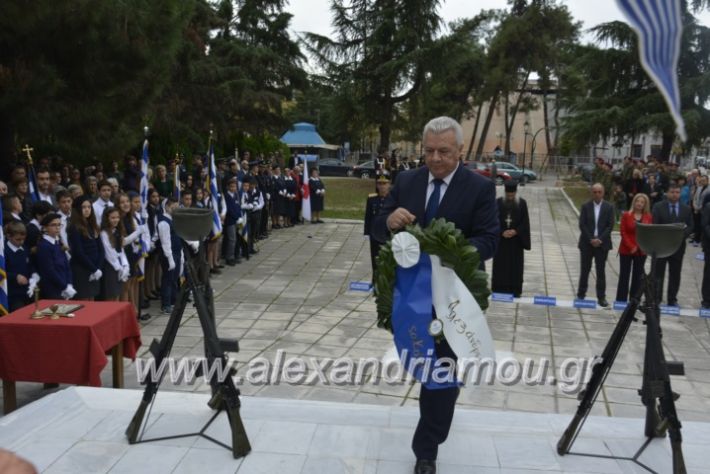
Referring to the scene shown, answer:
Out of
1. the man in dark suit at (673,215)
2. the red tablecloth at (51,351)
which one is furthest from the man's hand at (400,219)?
the man in dark suit at (673,215)

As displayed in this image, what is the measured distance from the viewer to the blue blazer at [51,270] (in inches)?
253

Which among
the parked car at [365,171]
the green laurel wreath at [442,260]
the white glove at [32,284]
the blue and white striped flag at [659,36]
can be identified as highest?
the blue and white striped flag at [659,36]

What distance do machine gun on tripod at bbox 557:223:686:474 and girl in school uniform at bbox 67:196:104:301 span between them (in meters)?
5.26

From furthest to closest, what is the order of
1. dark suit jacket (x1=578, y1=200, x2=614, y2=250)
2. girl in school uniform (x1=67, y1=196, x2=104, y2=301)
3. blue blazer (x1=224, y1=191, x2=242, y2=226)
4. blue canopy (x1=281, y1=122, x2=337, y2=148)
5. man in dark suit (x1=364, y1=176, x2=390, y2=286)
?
blue canopy (x1=281, y1=122, x2=337, y2=148) → blue blazer (x1=224, y1=191, x2=242, y2=226) → man in dark suit (x1=364, y1=176, x2=390, y2=286) → dark suit jacket (x1=578, y1=200, x2=614, y2=250) → girl in school uniform (x1=67, y1=196, x2=104, y2=301)

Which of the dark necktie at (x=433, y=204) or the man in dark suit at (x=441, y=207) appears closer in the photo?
the man in dark suit at (x=441, y=207)

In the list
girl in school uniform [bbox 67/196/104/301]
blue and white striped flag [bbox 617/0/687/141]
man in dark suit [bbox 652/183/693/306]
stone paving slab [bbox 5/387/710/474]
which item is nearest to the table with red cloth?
stone paving slab [bbox 5/387/710/474]

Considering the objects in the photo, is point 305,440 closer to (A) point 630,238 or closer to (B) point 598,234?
(A) point 630,238

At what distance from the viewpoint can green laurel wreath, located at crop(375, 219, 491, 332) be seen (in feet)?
11.4

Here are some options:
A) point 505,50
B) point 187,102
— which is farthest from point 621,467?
point 505,50

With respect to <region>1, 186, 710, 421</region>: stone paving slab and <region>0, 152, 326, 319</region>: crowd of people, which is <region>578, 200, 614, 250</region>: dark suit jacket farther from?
<region>0, 152, 326, 319</region>: crowd of people

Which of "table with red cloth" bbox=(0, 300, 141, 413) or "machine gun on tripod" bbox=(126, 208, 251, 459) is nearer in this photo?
"machine gun on tripod" bbox=(126, 208, 251, 459)

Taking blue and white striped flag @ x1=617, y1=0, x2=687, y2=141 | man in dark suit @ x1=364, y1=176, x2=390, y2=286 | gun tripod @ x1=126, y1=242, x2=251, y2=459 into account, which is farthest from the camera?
man in dark suit @ x1=364, y1=176, x2=390, y2=286

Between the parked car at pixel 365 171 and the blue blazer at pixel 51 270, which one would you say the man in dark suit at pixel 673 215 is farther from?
the parked car at pixel 365 171

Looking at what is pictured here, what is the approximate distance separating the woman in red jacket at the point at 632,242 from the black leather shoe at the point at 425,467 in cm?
635
